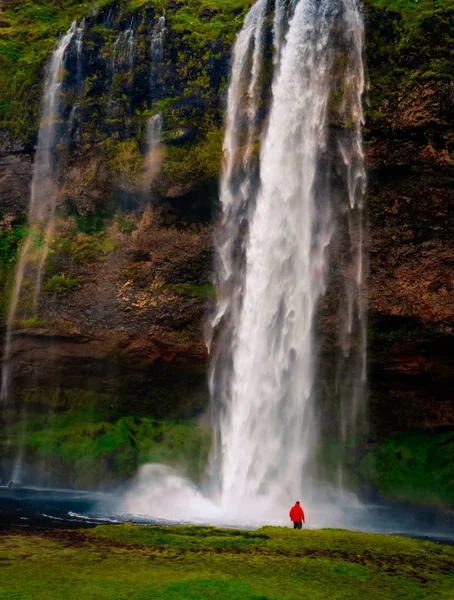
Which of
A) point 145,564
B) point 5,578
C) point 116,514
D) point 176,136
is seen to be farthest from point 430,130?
point 5,578

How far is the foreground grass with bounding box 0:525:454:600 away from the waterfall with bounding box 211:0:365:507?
8.58 meters

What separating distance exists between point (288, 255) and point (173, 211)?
4.97 m

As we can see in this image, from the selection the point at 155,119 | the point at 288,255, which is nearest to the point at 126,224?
the point at 155,119

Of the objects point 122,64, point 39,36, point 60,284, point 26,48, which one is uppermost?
point 39,36

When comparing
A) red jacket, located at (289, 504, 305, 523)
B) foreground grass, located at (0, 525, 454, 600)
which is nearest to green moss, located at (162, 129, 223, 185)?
red jacket, located at (289, 504, 305, 523)

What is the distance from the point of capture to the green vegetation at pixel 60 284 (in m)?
24.5

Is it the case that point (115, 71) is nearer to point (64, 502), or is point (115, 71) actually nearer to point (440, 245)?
point (440, 245)

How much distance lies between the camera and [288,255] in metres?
22.6

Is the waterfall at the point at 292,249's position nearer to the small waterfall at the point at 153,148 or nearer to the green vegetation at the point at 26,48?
the small waterfall at the point at 153,148

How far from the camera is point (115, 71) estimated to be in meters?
25.8

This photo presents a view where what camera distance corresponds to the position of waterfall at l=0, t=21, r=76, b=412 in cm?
2495

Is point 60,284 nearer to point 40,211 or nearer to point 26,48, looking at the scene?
point 40,211

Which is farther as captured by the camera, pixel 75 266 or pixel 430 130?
pixel 75 266

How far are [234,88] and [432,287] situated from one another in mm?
10668
